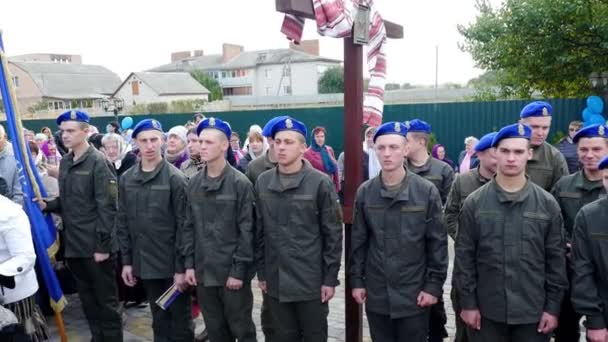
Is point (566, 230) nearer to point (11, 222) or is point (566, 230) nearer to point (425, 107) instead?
point (11, 222)

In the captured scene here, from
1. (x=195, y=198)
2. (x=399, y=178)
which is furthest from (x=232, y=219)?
(x=399, y=178)

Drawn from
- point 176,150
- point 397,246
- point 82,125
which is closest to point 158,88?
point 176,150

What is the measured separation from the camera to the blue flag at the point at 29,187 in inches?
195

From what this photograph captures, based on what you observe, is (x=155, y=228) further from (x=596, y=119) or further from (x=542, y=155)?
(x=596, y=119)

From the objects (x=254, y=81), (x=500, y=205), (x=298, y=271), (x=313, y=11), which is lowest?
(x=298, y=271)

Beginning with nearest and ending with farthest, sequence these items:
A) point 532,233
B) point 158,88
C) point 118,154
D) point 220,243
→ point 532,233
point 220,243
point 118,154
point 158,88

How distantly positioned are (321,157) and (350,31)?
570cm

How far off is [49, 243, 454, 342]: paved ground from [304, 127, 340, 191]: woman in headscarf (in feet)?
10.8

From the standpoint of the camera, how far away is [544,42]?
11.2 m

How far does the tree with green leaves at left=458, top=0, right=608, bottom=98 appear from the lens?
10.6m

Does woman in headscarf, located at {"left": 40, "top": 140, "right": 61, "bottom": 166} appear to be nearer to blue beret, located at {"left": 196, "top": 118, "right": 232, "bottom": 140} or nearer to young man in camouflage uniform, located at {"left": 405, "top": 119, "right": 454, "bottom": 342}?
blue beret, located at {"left": 196, "top": 118, "right": 232, "bottom": 140}

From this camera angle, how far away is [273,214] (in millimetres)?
4012

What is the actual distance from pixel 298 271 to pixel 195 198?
3.32ft

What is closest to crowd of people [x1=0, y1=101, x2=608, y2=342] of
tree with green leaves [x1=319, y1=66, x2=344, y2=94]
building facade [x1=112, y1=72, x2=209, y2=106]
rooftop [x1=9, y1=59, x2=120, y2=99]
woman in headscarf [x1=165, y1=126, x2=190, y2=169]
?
woman in headscarf [x1=165, y1=126, x2=190, y2=169]
